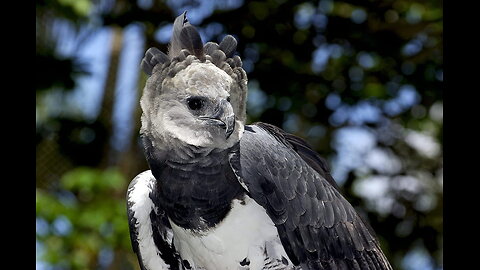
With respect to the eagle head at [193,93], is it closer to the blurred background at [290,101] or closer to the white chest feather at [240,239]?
the white chest feather at [240,239]

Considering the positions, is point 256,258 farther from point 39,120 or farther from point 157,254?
point 39,120

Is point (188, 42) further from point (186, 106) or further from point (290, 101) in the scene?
point (290, 101)

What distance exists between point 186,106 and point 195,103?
25 mm

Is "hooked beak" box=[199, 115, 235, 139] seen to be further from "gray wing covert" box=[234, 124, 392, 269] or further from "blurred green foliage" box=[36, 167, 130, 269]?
"blurred green foliage" box=[36, 167, 130, 269]

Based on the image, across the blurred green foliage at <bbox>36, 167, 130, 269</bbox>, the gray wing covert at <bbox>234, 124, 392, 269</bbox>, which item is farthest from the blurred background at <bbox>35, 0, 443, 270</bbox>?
the gray wing covert at <bbox>234, 124, 392, 269</bbox>

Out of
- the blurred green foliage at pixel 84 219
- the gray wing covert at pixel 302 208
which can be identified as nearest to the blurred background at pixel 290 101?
the blurred green foliage at pixel 84 219

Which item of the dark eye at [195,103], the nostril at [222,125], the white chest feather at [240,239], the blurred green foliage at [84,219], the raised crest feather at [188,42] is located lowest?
the blurred green foliage at [84,219]

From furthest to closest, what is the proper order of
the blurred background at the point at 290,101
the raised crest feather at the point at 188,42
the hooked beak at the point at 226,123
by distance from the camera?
the blurred background at the point at 290,101 < the raised crest feather at the point at 188,42 < the hooked beak at the point at 226,123

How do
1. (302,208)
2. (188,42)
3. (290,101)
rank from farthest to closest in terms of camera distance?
(290,101)
(302,208)
(188,42)

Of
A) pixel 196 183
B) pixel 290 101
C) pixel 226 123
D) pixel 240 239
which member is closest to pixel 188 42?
pixel 226 123

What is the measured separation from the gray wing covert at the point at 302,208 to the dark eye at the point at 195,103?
19 centimetres

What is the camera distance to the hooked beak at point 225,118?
1.65 metres

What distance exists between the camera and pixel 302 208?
1.86 m

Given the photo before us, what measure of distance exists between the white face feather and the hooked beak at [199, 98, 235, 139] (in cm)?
3
